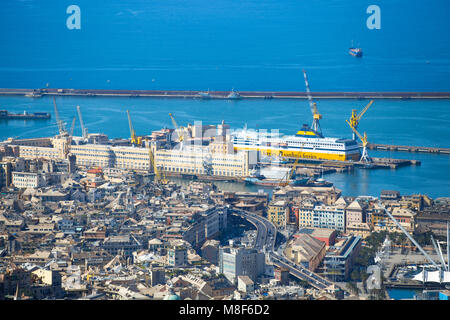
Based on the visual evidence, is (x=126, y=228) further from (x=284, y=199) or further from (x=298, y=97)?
(x=298, y=97)

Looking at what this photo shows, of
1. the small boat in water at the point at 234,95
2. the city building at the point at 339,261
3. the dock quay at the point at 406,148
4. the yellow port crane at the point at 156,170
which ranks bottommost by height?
the city building at the point at 339,261

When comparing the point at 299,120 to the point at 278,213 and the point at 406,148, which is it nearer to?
the point at 406,148

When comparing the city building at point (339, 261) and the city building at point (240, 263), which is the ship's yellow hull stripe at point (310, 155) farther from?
the city building at point (240, 263)

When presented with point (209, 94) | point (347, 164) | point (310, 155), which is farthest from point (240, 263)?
point (209, 94)

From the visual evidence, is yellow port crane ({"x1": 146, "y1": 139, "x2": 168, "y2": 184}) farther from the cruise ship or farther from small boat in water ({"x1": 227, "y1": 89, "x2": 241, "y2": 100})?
small boat in water ({"x1": 227, "y1": 89, "x2": 241, "y2": 100})

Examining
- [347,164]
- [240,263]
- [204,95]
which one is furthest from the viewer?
[204,95]

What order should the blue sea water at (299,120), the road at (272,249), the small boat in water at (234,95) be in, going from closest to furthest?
the road at (272,249) → the blue sea water at (299,120) → the small boat in water at (234,95)

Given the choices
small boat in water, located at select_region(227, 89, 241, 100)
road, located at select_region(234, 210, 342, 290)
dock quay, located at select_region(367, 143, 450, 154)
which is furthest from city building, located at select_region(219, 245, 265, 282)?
small boat in water, located at select_region(227, 89, 241, 100)

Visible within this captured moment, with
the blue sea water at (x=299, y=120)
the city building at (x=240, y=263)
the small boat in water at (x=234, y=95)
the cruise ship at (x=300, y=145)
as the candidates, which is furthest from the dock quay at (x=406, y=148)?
the city building at (x=240, y=263)

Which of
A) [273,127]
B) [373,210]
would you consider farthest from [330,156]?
[373,210]
